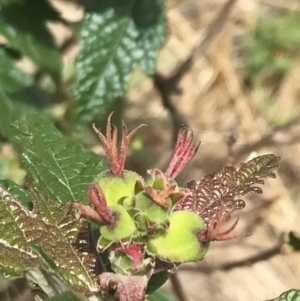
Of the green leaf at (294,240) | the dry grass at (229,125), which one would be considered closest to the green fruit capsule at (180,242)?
the green leaf at (294,240)

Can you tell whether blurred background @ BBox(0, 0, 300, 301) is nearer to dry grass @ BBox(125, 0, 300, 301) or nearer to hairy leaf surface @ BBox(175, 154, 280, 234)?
dry grass @ BBox(125, 0, 300, 301)

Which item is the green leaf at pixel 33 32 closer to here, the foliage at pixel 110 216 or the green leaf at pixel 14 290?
the foliage at pixel 110 216

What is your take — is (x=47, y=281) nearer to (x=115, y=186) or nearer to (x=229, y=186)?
(x=115, y=186)

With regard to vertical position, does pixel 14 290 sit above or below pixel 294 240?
below

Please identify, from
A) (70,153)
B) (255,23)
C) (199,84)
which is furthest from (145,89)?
(70,153)

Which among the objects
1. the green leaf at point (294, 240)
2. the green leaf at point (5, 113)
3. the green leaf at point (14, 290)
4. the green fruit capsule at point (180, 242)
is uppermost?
the green leaf at point (5, 113)

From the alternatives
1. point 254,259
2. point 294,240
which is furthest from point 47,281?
point 254,259

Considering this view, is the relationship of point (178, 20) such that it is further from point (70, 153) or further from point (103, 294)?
point (103, 294)
